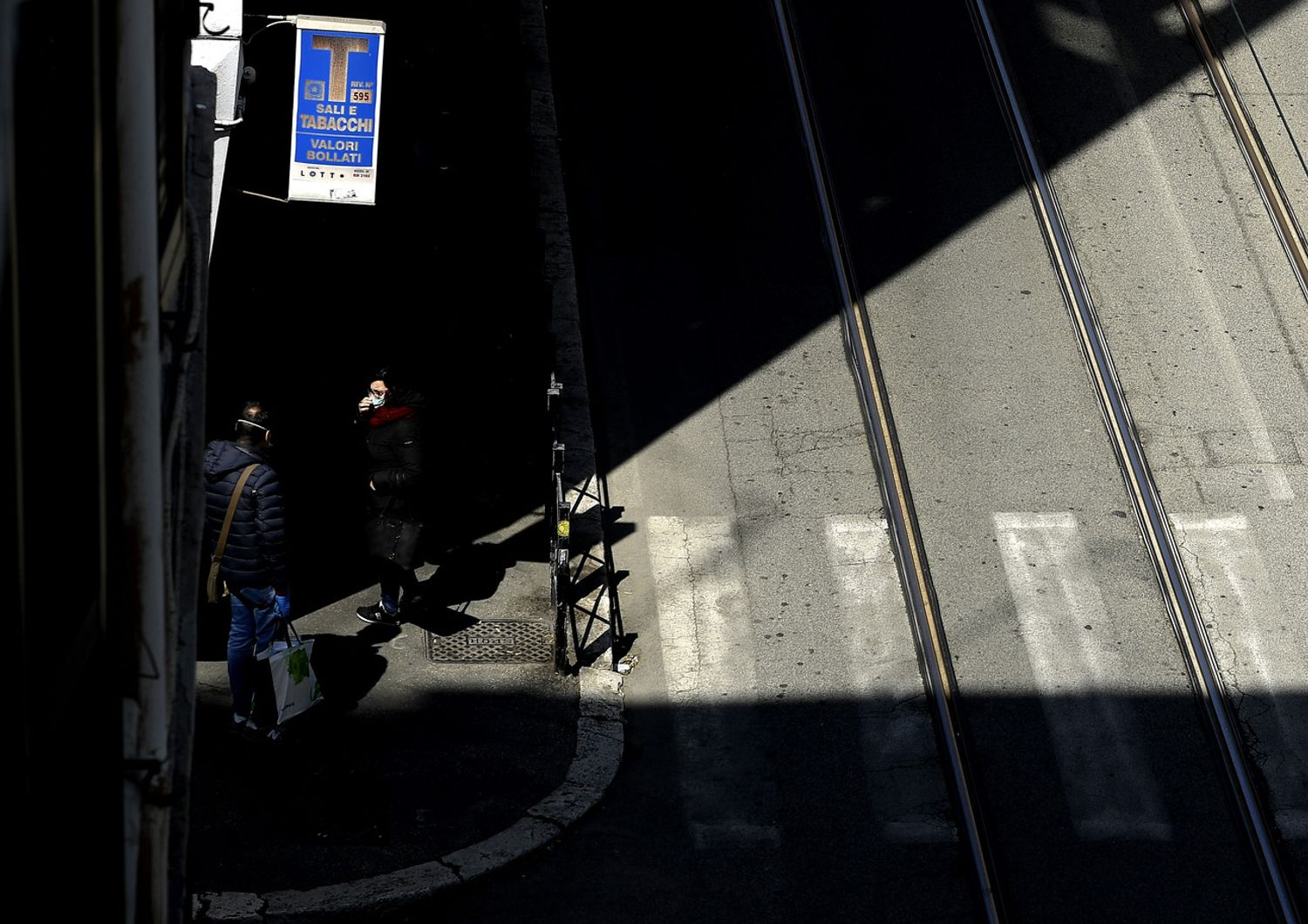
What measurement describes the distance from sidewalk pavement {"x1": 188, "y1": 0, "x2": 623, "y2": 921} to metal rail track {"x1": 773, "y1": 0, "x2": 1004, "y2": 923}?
86.1 inches

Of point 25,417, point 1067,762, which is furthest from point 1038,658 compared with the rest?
point 25,417

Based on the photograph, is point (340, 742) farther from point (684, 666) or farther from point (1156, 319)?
point (1156, 319)

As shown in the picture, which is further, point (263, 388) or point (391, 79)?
point (391, 79)

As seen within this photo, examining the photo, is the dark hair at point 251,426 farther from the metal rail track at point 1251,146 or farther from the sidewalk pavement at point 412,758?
the metal rail track at point 1251,146

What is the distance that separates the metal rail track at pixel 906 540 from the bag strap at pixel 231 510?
474 cm

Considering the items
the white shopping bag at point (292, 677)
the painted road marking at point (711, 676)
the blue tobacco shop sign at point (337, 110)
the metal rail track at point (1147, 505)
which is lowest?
the painted road marking at point (711, 676)

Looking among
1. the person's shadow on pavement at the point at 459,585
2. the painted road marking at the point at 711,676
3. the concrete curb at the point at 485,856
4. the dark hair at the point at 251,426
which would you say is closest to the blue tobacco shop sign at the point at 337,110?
the dark hair at the point at 251,426

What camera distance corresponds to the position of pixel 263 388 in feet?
39.3

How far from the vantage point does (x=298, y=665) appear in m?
9.12

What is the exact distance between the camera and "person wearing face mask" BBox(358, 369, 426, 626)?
10.2 metres

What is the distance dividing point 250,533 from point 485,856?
2338 millimetres

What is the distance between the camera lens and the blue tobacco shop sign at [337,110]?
10336 millimetres

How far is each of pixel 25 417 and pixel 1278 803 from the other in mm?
8356

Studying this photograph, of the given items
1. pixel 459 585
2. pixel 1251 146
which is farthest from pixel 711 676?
pixel 1251 146
